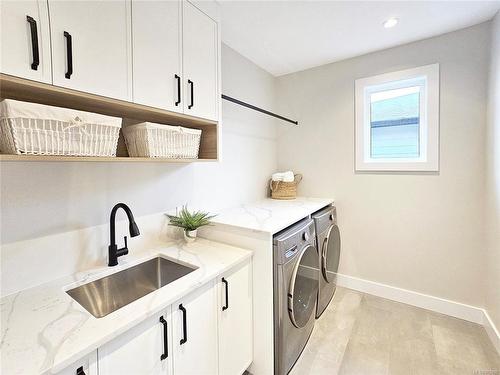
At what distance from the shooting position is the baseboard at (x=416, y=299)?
2057 millimetres

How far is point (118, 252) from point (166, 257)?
26cm

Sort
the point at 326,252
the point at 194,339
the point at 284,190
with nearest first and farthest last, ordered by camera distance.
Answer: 1. the point at 194,339
2. the point at 326,252
3. the point at 284,190

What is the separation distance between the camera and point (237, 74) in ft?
7.49

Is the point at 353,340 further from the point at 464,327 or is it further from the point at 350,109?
the point at 350,109

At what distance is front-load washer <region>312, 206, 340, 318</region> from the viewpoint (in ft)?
6.72

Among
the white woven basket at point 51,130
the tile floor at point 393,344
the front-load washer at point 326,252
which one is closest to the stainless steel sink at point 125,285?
the white woven basket at point 51,130

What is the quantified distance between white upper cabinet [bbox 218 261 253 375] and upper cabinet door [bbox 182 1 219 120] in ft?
3.30

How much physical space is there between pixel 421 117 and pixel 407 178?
58 centimetres

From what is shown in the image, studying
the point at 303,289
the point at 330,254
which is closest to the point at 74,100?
the point at 303,289

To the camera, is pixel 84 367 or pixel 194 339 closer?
pixel 84 367

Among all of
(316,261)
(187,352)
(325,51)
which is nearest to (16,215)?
(187,352)

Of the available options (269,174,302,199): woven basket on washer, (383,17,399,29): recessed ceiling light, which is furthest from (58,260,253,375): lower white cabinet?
(383,17,399,29): recessed ceiling light

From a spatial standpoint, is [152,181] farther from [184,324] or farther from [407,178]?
[407,178]

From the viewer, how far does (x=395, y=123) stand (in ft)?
7.83
